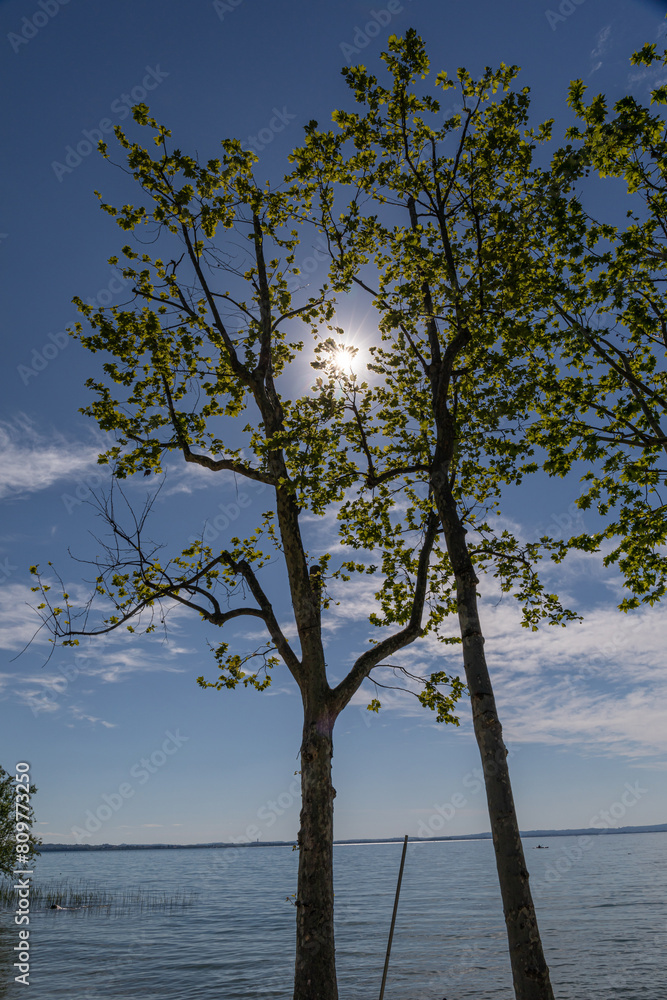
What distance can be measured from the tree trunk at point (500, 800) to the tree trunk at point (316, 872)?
9.61 ft

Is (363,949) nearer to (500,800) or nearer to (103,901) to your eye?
(500,800)

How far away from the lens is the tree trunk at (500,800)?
6.97m

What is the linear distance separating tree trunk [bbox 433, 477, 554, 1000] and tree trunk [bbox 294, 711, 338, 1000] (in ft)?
9.61

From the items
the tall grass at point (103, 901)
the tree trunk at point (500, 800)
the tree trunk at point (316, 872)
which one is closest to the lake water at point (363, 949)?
the tall grass at point (103, 901)

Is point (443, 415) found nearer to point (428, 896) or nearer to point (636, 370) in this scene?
point (636, 370)

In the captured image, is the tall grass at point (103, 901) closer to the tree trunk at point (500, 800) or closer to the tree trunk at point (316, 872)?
the tree trunk at point (316, 872)

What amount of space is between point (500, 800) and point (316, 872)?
3.52 meters

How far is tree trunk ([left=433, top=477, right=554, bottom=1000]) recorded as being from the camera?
275 inches

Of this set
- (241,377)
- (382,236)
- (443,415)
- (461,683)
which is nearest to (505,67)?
(382,236)

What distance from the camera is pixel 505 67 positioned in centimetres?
1044

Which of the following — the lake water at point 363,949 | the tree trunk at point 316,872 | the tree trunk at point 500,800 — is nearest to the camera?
the tree trunk at point 500,800

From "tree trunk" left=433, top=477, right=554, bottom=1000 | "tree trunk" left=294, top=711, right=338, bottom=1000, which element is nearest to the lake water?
"tree trunk" left=294, top=711, right=338, bottom=1000

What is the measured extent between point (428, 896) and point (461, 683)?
61.3 m

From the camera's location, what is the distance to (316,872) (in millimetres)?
9242
